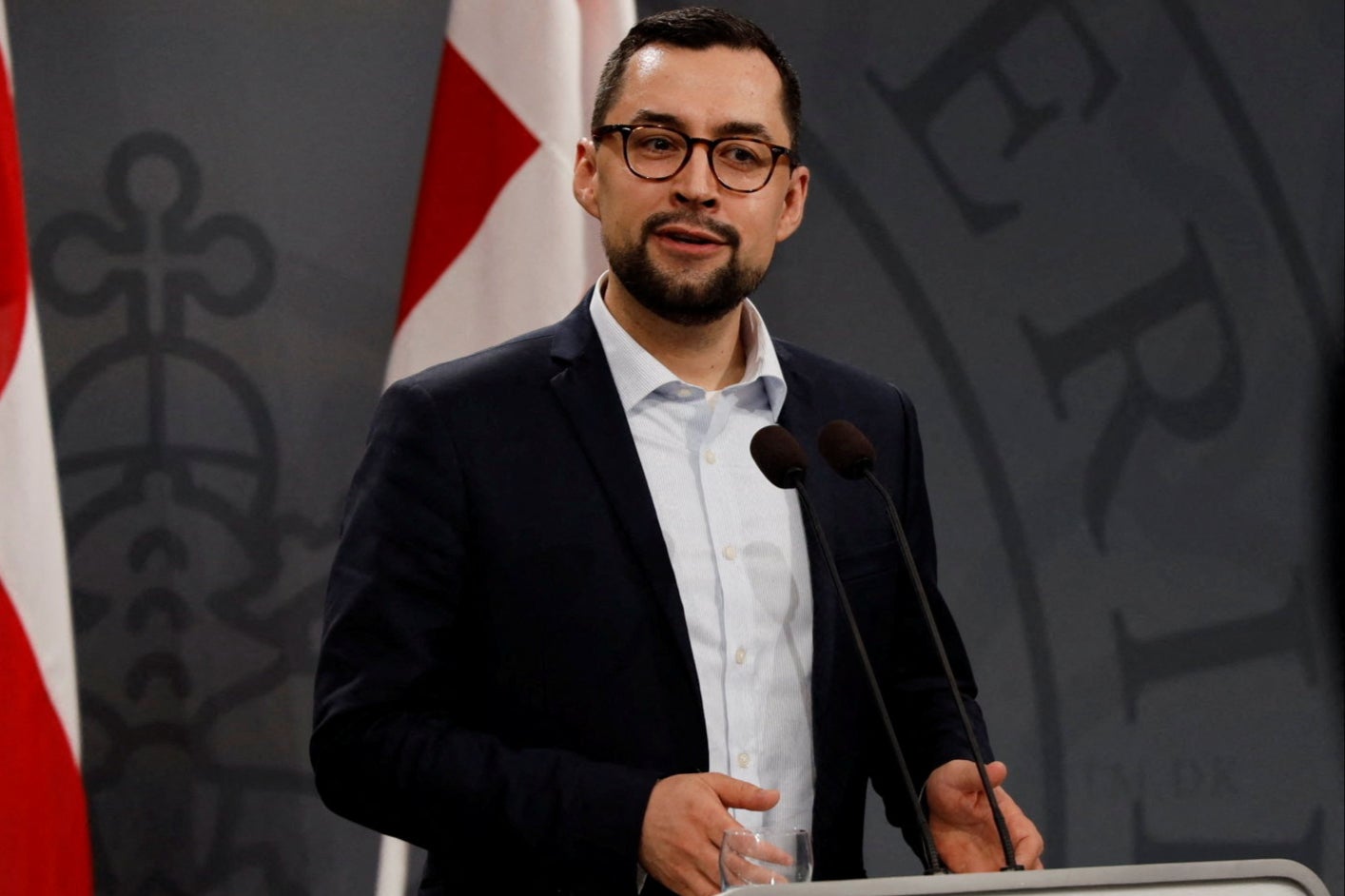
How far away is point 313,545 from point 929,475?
3.99 feet

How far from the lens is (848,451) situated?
1.38 meters

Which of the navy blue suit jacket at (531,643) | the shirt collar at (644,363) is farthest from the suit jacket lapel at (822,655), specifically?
the shirt collar at (644,363)

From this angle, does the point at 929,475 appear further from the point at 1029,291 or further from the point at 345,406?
the point at 345,406

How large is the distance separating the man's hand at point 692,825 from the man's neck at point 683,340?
59 cm

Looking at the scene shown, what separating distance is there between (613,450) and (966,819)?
1.78 ft

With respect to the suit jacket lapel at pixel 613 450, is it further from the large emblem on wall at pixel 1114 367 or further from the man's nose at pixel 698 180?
the large emblem on wall at pixel 1114 367

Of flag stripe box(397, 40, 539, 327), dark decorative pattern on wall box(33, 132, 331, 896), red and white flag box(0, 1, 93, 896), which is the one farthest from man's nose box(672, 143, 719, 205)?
dark decorative pattern on wall box(33, 132, 331, 896)

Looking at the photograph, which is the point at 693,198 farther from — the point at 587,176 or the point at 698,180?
the point at 587,176

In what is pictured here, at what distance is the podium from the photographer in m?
0.99

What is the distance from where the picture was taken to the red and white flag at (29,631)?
2.09m

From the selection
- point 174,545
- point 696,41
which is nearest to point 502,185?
point 696,41

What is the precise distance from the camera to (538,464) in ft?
5.20

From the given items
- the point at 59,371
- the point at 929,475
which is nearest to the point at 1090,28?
the point at 929,475

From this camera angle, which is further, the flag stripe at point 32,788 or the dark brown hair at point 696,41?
the flag stripe at point 32,788
